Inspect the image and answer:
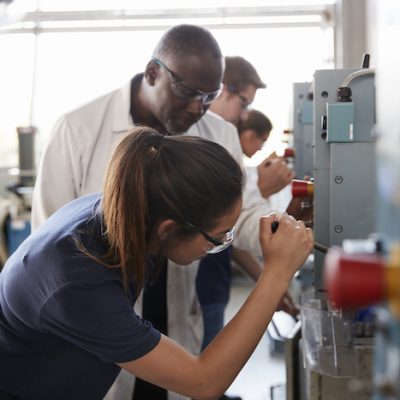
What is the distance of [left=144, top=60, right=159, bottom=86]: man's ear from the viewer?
1823 mm

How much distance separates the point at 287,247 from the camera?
3.99ft

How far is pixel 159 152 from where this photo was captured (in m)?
1.18

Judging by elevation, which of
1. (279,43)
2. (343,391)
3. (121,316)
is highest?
(279,43)

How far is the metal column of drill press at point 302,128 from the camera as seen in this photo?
7.23 ft

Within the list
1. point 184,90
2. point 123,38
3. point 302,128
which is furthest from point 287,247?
point 123,38

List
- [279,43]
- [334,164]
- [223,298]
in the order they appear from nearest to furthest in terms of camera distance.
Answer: [334,164] < [223,298] < [279,43]

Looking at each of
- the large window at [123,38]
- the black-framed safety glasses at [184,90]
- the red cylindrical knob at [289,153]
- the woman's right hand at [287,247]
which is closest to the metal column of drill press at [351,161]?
the woman's right hand at [287,247]

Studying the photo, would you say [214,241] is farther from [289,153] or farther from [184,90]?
[289,153]

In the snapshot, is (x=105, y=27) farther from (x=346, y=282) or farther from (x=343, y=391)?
(x=346, y=282)

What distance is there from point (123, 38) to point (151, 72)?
3334mm

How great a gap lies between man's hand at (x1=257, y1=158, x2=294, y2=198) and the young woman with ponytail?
37.2 inches

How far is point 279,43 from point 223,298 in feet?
10.5

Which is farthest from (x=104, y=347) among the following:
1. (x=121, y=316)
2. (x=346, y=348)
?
(x=346, y=348)

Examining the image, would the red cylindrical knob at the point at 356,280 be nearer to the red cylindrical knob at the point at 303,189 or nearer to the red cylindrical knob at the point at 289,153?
the red cylindrical knob at the point at 303,189
